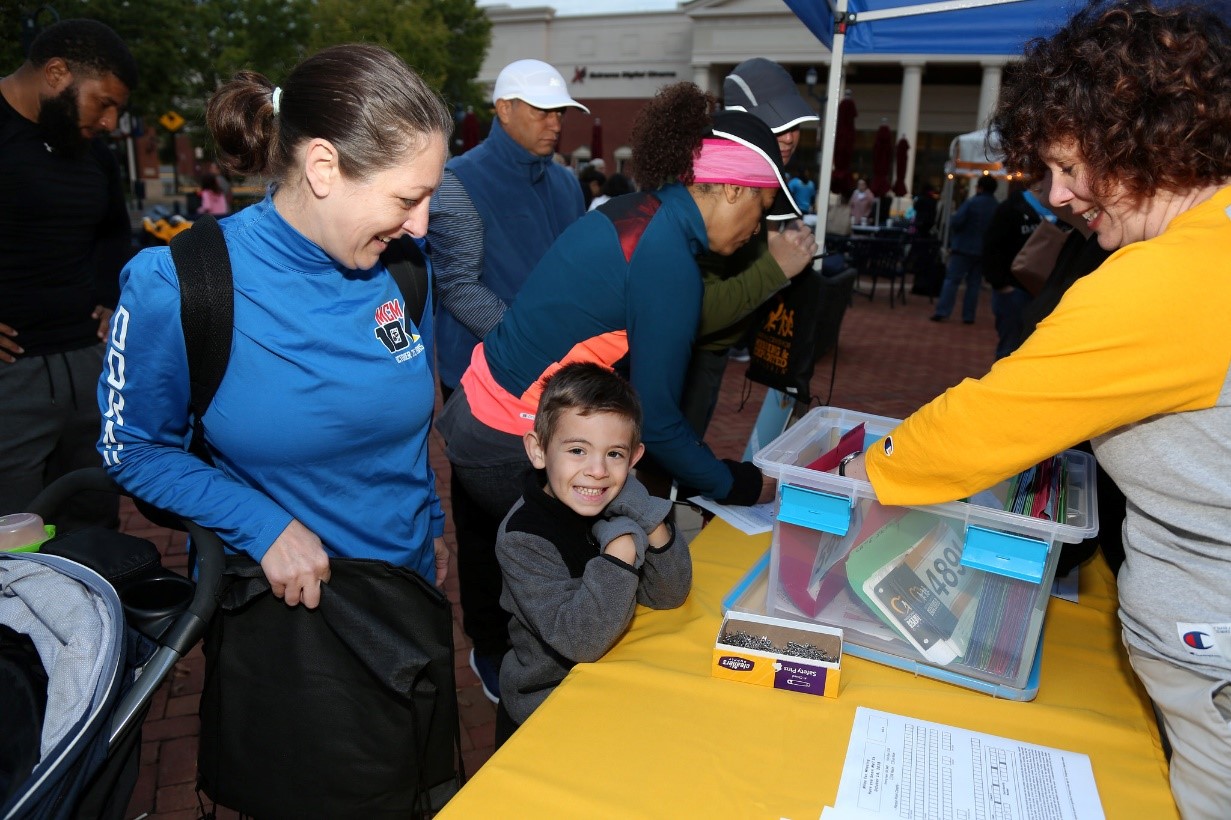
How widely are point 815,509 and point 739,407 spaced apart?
4255 mm

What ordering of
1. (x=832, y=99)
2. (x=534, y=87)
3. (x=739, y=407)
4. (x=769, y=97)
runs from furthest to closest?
(x=739, y=407), (x=832, y=99), (x=534, y=87), (x=769, y=97)

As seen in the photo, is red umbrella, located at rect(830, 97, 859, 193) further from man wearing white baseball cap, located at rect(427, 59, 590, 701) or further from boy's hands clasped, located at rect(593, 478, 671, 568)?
boy's hands clasped, located at rect(593, 478, 671, 568)

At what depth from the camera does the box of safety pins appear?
142 centimetres

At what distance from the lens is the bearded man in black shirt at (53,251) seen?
2.62 meters

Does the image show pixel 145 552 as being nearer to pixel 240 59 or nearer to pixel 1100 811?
pixel 1100 811

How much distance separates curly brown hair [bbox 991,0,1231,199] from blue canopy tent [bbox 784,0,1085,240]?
2.30 m

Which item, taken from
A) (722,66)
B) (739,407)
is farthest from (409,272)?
(722,66)

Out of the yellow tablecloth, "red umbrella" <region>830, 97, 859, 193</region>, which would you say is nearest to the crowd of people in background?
the yellow tablecloth

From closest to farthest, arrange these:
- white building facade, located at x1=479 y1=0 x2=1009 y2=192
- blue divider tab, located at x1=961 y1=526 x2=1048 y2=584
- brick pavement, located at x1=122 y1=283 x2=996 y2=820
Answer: blue divider tab, located at x1=961 y1=526 x2=1048 y2=584 < brick pavement, located at x1=122 y1=283 x2=996 y2=820 < white building facade, located at x1=479 y1=0 x2=1009 y2=192

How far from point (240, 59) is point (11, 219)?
79.4 feet

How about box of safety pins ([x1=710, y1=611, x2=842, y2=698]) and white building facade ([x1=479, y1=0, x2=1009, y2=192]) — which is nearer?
box of safety pins ([x1=710, y1=611, x2=842, y2=698])

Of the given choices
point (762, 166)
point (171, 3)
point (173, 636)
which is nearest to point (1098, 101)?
point (762, 166)

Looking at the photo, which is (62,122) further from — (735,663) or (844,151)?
(844,151)

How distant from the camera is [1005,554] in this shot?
4.74 feet
